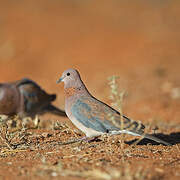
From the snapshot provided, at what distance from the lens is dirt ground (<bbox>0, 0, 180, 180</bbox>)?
11.2ft

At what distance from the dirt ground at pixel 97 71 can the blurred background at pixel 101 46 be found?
0.14 ft

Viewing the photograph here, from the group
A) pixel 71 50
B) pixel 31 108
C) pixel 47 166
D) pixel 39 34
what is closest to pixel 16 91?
pixel 31 108

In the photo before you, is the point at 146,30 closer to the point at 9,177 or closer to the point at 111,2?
the point at 111,2

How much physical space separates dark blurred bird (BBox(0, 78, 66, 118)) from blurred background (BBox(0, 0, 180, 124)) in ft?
7.00

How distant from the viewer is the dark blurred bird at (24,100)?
301 inches

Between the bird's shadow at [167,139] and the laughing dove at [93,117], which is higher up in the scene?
the laughing dove at [93,117]

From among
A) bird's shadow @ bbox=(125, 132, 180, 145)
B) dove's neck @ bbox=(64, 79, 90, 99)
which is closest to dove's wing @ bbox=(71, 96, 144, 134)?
dove's neck @ bbox=(64, 79, 90, 99)

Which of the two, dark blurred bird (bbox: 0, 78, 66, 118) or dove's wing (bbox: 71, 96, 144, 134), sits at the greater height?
dark blurred bird (bbox: 0, 78, 66, 118)

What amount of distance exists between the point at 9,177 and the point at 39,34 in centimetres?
1659

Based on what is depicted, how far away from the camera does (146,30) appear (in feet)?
61.7

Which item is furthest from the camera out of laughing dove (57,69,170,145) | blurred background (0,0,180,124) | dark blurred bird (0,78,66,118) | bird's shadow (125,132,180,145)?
blurred background (0,0,180,124)

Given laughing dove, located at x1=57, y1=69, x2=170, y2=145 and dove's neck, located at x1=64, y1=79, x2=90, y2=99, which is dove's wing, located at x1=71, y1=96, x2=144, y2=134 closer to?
laughing dove, located at x1=57, y1=69, x2=170, y2=145

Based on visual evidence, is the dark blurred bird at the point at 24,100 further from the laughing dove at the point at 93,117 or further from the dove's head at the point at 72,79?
the laughing dove at the point at 93,117

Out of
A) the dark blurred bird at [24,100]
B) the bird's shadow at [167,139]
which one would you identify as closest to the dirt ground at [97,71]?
the bird's shadow at [167,139]
